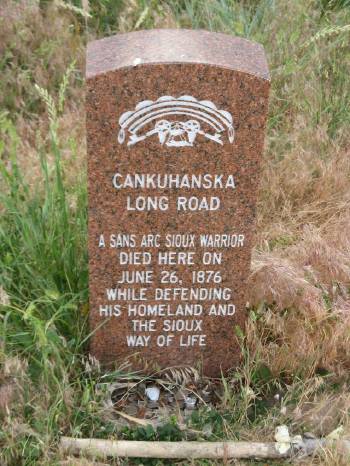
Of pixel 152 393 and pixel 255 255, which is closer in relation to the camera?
pixel 152 393

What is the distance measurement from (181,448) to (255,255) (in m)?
0.99

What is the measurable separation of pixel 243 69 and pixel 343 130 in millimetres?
1663

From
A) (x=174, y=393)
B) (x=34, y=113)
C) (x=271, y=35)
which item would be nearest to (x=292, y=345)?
(x=174, y=393)

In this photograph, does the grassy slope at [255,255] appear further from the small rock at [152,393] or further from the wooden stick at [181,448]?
the small rock at [152,393]

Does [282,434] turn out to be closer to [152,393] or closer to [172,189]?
[152,393]

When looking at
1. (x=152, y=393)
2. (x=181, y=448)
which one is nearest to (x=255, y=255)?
(x=152, y=393)

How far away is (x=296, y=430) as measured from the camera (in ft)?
8.68

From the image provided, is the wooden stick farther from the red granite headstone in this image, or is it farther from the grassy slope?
the red granite headstone

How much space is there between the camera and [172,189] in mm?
2490

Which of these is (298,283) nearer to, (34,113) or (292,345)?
(292,345)

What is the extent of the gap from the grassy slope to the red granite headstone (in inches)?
7.7

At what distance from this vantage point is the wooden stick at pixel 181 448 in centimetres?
250

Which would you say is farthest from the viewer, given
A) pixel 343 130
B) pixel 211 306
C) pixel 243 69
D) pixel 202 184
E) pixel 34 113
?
pixel 34 113

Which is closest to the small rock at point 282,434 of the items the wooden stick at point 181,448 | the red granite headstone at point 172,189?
the wooden stick at point 181,448
